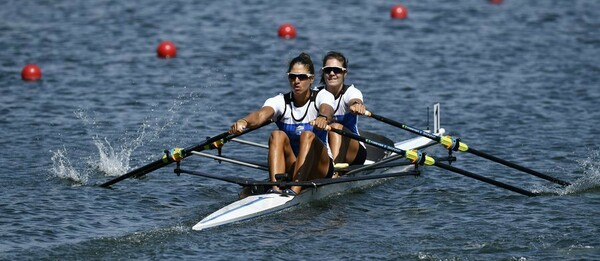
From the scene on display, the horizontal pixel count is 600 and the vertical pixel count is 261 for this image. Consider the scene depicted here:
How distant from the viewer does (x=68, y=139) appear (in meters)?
16.3

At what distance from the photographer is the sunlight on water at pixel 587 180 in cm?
1338

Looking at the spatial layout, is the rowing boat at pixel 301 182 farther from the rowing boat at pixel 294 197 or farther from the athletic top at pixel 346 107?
the athletic top at pixel 346 107

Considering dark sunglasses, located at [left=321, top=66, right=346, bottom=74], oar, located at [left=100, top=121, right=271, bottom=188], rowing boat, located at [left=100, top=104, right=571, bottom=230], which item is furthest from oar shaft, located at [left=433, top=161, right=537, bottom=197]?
oar, located at [left=100, top=121, right=271, bottom=188]

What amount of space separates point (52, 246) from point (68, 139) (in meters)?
5.66

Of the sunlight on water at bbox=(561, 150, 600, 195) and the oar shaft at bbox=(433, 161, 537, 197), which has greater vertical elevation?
the oar shaft at bbox=(433, 161, 537, 197)

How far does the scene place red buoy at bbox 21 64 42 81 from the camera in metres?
21.0

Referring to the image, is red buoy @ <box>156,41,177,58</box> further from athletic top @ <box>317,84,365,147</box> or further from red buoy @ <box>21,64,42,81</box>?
athletic top @ <box>317,84,365,147</box>

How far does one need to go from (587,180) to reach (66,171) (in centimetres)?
637

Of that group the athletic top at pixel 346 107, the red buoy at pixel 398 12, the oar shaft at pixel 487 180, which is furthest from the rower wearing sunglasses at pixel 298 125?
the red buoy at pixel 398 12

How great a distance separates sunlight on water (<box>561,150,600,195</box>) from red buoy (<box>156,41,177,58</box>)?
11.1 metres

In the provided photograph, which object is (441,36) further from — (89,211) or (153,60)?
(89,211)

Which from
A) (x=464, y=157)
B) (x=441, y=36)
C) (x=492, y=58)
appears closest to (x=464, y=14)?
(x=441, y=36)

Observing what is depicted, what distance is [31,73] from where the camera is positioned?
68.9 ft

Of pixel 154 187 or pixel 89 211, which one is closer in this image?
pixel 89 211
